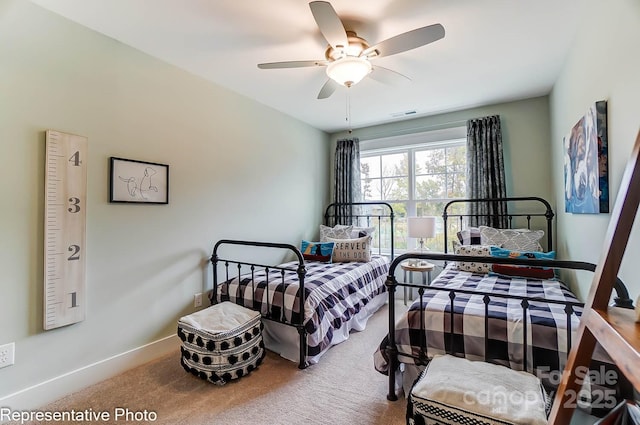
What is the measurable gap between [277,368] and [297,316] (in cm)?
41

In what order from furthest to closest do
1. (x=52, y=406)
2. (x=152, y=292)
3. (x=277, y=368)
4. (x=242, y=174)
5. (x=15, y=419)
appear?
(x=242, y=174) < (x=152, y=292) < (x=277, y=368) < (x=52, y=406) < (x=15, y=419)

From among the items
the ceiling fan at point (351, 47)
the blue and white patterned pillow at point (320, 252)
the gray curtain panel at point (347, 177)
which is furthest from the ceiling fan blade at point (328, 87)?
the gray curtain panel at point (347, 177)

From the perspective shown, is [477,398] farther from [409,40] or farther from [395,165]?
[395,165]

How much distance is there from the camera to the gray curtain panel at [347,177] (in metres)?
4.42

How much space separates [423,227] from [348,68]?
6.62ft

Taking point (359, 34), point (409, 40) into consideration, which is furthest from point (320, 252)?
point (409, 40)

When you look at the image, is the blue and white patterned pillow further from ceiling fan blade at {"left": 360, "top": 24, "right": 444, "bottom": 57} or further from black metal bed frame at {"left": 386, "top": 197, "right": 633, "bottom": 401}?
ceiling fan blade at {"left": 360, "top": 24, "right": 444, "bottom": 57}

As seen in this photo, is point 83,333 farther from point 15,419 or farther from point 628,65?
point 628,65

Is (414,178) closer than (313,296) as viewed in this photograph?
No

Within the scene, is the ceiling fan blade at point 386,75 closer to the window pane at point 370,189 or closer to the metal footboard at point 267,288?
the metal footboard at point 267,288

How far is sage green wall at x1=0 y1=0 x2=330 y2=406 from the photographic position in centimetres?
173

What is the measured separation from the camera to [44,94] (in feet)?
6.02

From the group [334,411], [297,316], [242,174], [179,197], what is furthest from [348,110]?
[334,411]

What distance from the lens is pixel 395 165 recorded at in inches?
169
